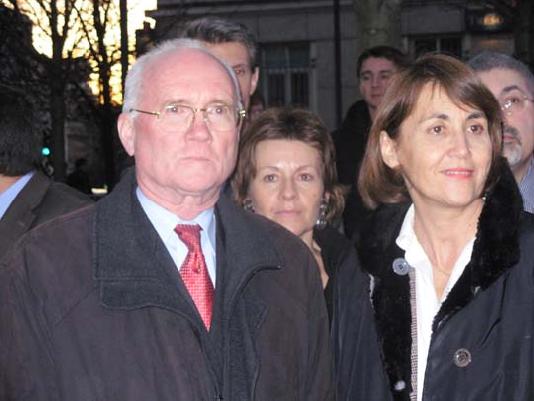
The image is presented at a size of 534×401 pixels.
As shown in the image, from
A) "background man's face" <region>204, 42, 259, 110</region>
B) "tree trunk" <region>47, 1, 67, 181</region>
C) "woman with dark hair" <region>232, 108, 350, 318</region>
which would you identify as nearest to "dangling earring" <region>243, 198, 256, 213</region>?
"woman with dark hair" <region>232, 108, 350, 318</region>

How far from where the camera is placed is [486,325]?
3.22m

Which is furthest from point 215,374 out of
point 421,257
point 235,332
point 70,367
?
point 421,257

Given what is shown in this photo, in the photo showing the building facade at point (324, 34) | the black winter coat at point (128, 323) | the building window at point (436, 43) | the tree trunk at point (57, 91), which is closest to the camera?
the black winter coat at point (128, 323)

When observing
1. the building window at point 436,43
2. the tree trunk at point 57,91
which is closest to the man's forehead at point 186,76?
the tree trunk at point 57,91

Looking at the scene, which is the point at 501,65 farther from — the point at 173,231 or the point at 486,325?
the point at 173,231

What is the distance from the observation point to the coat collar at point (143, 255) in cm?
292

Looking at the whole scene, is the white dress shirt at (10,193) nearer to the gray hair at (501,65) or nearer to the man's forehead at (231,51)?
the man's forehead at (231,51)

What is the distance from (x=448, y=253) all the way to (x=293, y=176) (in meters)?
1.29

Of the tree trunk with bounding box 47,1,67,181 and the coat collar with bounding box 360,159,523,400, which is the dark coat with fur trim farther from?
the tree trunk with bounding box 47,1,67,181

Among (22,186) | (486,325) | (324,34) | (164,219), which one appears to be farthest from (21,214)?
(324,34)

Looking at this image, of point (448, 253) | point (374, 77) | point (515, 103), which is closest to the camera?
point (448, 253)

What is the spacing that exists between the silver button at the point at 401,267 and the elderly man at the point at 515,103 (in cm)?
133

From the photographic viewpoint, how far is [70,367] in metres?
2.86

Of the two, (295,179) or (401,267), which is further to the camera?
(295,179)
